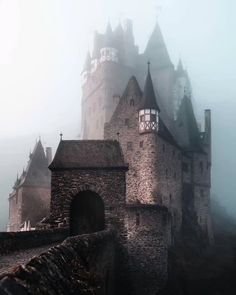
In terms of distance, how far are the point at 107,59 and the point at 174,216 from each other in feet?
130

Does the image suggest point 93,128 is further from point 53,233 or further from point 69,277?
point 69,277

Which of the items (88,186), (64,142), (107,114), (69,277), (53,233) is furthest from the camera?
(107,114)

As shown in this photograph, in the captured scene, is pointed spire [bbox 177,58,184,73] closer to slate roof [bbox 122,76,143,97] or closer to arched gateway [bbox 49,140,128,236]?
slate roof [bbox 122,76,143,97]

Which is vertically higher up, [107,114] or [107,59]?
[107,59]

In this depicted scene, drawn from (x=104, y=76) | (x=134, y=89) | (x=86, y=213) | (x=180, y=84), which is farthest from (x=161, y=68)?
(x=86, y=213)

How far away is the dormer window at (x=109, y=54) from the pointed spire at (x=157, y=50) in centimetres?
514

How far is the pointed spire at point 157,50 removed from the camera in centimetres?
7712

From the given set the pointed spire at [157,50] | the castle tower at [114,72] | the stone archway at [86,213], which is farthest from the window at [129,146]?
the pointed spire at [157,50]

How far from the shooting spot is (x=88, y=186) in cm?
2317

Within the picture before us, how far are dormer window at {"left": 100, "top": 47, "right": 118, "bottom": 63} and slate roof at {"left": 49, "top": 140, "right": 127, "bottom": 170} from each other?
52448 millimetres

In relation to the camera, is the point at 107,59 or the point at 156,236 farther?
the point at 107,59

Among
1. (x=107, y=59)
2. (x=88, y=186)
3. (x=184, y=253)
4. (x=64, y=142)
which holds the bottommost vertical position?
(x=184, y=253)

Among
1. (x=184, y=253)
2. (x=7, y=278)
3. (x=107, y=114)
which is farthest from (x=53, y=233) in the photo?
(x=107, y=114)

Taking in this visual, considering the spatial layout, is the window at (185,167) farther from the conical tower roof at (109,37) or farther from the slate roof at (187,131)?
the conical tower roof at (109,37)
